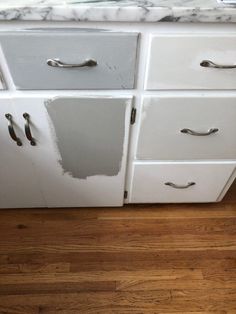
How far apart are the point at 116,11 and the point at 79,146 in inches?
16.0

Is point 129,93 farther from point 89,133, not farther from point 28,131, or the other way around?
point 28,131

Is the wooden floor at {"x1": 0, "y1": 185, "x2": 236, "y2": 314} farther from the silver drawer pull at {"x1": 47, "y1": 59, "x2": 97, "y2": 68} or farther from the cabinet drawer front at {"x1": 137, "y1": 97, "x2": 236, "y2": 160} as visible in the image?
the silver drawer pull at {"x1": 47, "y1": 59, "x2": 97, "y2": 68}

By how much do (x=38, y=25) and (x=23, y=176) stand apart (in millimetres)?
529

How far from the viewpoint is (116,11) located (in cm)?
52

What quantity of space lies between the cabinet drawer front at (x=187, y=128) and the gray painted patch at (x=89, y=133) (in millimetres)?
75

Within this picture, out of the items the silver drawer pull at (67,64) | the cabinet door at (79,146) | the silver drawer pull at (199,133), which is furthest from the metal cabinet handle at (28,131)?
the silver drawer pull at (199,133)

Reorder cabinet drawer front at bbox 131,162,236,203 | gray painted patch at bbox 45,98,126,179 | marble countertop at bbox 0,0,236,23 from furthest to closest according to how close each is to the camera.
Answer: cabinet drawer front at bbox 131,162,236,203 < gray painted patch at bbox 45,98,126,179 < marble countertop at bbox 0,0,236,23

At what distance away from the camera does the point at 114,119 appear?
75 centimetres

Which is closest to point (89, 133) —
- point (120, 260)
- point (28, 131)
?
point (28, 131)

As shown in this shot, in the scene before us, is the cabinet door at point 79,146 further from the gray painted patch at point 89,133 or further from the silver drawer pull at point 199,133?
the silver drawer pull at point 199,133

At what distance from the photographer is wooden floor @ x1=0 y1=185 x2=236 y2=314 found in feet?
3.11

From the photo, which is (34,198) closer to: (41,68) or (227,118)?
(41,68)

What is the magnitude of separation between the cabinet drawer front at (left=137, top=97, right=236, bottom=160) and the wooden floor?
0.39m

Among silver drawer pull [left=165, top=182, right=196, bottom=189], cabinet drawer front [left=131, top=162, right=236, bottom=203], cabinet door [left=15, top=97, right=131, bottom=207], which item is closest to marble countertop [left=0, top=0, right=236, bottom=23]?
cabinet door [left=15, top=97, right=131, bottom=207]
